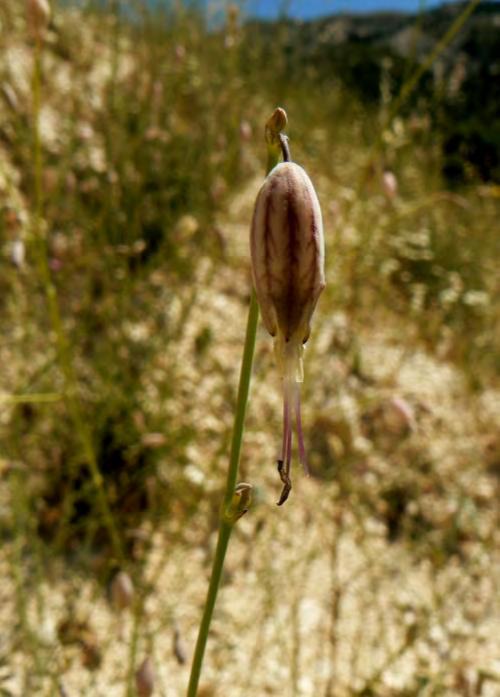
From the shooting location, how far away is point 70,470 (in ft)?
5.37

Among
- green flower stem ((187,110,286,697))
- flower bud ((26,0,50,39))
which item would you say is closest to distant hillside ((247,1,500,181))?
flower bud ((26,0,50,39))

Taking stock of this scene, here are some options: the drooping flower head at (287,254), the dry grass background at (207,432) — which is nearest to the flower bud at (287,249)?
the drooping flower head at (287,254)

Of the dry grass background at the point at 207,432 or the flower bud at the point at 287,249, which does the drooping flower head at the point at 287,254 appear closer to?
the flower bud at the point at 287,249

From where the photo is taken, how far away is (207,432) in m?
1.94

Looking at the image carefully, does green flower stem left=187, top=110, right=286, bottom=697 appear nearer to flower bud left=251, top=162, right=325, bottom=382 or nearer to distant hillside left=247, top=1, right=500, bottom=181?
flower bud left=251, top=162, right=325, bottom=382

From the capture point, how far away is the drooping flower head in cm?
53

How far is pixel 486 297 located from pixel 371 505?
4.34ft

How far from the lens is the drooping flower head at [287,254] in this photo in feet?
1.74

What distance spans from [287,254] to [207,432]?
1443 mm

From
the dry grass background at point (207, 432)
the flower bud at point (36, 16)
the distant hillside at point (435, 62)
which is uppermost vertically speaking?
the distant hillside at point (435, 62)

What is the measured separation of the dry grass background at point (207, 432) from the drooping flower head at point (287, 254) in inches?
21.7

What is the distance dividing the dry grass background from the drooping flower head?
1.81ft

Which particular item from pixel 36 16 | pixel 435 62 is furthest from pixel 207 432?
pixel 435 62

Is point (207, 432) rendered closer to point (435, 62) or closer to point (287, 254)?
point (287, 254)
